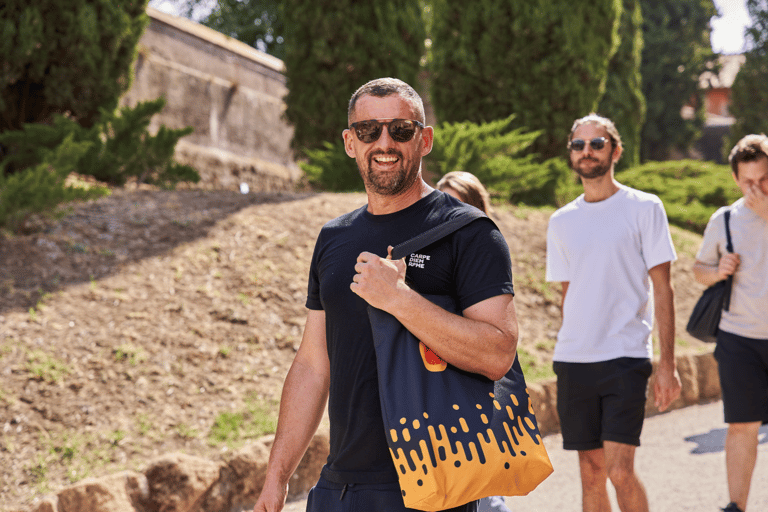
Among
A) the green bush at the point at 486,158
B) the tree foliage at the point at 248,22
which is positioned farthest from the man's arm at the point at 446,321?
the tree foliage at the point at 248,22

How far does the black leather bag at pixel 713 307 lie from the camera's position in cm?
452

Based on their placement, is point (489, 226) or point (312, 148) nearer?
point (489, 226)

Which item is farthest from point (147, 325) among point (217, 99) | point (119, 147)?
point (217, 99)

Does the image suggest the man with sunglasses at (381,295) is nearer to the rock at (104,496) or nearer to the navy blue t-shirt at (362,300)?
the navy blue t-shirt at (362,300)

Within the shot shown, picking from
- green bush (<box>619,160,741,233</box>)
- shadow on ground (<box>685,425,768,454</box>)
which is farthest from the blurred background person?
green bush (<box>619,160,741,233</box>)

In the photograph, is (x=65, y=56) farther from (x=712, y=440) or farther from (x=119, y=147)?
(x=712, y=440)

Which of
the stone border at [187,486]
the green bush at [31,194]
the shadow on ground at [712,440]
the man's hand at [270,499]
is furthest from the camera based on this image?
the green bush at [31,194]

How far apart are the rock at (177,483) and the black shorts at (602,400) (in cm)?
219

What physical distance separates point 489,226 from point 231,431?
3.43 m

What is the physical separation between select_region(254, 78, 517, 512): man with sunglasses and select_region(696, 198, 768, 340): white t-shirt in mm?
2897

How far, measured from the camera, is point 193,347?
5844 millimetres

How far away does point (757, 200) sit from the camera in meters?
4.40

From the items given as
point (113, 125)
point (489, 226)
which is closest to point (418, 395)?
point (489, 226)

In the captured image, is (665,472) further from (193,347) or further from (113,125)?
(113,125)
